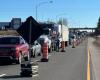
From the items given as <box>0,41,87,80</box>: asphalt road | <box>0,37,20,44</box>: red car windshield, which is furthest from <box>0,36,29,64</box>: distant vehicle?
<box>0,41,87,80</box>: asphalt road

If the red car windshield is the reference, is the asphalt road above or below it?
below

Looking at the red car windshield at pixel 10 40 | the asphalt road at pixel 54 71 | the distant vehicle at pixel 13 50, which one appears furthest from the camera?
the red car windshield at pixel 10 40

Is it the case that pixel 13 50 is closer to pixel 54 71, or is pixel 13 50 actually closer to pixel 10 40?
pixel 10 40

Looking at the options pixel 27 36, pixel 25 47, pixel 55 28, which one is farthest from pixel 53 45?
pixel 27 36

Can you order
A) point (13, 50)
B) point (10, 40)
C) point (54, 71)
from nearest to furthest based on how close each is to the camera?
1. point (54, 71)
2. point (13, 50)
3. point (10, 40)

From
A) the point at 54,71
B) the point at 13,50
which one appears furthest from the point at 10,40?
the point at 54,71

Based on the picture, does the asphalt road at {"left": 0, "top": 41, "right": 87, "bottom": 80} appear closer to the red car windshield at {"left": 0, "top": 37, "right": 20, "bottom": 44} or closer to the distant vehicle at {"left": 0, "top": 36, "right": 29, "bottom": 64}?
the distant vehicle at {"left": 0, "top": 36, "right": 29, "bottom": 64}

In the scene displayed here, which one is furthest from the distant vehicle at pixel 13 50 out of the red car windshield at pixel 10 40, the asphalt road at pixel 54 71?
the asphalt road at pixel 54 71

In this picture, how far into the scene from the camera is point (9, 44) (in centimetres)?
2569

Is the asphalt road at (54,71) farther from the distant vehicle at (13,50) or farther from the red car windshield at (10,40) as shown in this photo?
the red car windshield at (10,40)

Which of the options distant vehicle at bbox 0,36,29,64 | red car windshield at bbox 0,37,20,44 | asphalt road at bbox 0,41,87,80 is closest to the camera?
asphalt road at bbox 0,41,87,80

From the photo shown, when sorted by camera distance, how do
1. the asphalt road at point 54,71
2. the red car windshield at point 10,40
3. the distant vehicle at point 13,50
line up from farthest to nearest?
the red car windshield at point 10,40
the distant vehicle at point 13,50
the asphalt road at point 54,71

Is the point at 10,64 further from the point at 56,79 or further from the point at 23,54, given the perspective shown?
the point at 56,79

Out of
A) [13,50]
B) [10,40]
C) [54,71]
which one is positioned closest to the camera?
[54,71]
